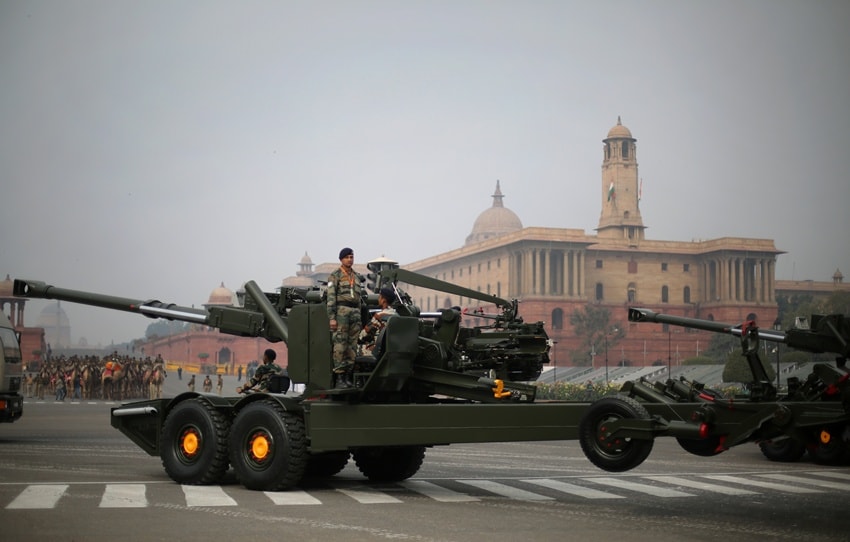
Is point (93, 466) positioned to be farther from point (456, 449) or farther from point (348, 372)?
point (456, 449)

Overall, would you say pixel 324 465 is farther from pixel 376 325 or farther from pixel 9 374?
pixel 9 374

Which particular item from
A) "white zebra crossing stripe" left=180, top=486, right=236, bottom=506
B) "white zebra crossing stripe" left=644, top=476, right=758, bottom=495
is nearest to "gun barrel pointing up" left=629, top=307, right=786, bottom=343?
"white zebra crossing stripe" left=644, top=476, right=758, bottom=495

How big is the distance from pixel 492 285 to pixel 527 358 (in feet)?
499

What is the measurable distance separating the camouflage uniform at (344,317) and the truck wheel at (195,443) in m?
1.90

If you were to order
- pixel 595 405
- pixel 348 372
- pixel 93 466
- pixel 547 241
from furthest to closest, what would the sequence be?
pixel 547 241, pixel 93 466, pixel 348 372, pixel 595 405

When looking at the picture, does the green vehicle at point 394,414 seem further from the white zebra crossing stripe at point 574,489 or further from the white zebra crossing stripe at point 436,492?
the white zebra crossing stripe at point 574,489

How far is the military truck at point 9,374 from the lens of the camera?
23.6 m

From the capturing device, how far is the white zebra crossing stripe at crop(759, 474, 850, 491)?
1669 centimetres

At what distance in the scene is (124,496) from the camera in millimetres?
14156

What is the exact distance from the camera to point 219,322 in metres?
16.8

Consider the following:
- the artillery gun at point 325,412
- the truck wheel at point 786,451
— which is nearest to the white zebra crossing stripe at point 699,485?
the artillery gun at point 325,412

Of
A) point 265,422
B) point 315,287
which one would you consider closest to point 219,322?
point 315,287

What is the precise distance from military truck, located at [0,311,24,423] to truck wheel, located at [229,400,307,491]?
33.0 feet

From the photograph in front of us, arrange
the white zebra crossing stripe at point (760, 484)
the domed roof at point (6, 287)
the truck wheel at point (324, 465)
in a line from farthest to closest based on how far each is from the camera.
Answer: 1. the domed roof at point (6, 287)
2. the truck wheel at point (324, 465)
3. the white zebra crossing stripe at point (760, 484)
